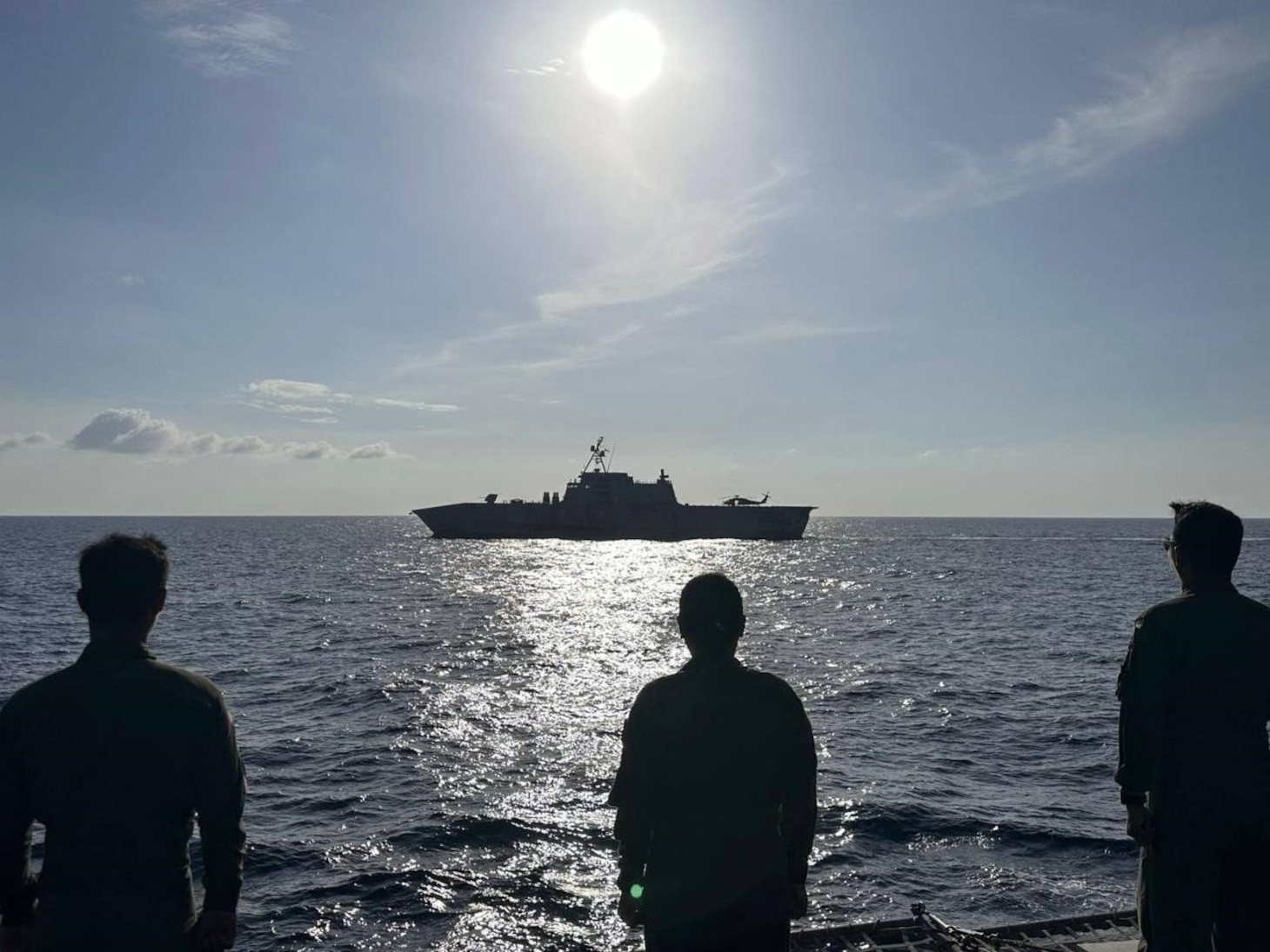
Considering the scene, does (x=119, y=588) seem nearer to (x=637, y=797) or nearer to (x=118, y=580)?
(x=118, y=580)

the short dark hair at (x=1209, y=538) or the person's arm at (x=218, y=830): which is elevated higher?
the short dark hair at (x=1209, y=538)

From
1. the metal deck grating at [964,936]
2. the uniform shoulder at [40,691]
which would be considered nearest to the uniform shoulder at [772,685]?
the uniform shoulder at [40,691]

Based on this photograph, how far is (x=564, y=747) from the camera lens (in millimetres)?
16250

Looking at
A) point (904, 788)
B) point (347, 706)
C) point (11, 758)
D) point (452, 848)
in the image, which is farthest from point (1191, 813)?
point (347, 706)

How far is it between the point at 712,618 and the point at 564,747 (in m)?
13.7

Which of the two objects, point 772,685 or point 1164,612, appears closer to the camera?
point 772,685

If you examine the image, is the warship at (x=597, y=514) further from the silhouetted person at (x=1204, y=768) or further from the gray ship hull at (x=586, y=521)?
the silhouetted person at (x=1204, y=768)

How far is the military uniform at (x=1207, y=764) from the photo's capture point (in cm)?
398

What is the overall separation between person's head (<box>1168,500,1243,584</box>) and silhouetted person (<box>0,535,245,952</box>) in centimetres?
451

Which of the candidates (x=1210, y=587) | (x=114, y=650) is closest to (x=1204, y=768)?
(x=1210, y=587)

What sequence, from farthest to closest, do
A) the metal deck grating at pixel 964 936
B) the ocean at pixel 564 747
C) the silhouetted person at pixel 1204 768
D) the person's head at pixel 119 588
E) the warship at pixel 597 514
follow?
1. the warship at pixel 597 514
2. the ocean at pixel 564 747
3. the metal deck grating at pixel 964 936
4. the silhouetted person at pixel 1204 768
5. the person's head at pixel 119 588

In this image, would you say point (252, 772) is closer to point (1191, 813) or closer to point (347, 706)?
point (347, 706)

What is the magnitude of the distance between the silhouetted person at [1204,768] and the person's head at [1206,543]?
106mm

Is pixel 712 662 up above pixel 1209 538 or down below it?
below
